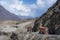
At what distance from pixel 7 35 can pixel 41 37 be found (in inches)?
528

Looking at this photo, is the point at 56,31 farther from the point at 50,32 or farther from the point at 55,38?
the point at 55,38

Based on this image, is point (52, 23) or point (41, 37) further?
point (52, 23)

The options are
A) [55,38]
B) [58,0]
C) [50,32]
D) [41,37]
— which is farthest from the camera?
[58,0]

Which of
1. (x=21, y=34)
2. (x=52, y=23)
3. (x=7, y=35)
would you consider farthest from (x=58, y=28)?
(x=7, y=35)

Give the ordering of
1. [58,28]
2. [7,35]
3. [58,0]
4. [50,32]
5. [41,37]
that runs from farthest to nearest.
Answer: [58,0]
[7,35]
[50,32]
[58,28]
[41,37]

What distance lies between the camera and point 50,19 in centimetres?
5681

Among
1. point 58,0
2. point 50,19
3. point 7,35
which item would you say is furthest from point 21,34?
point 58,0

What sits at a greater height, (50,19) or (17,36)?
(50,19)

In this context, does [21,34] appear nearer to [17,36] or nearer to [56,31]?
Result: [17,36]

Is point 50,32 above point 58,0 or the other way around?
the other way around

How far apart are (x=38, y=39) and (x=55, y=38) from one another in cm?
478

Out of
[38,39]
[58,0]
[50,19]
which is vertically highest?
[58,0]

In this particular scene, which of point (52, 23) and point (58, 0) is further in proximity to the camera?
point (58, 0)

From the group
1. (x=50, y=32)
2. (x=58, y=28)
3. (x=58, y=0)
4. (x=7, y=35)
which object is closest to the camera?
(x=58, y=28)
